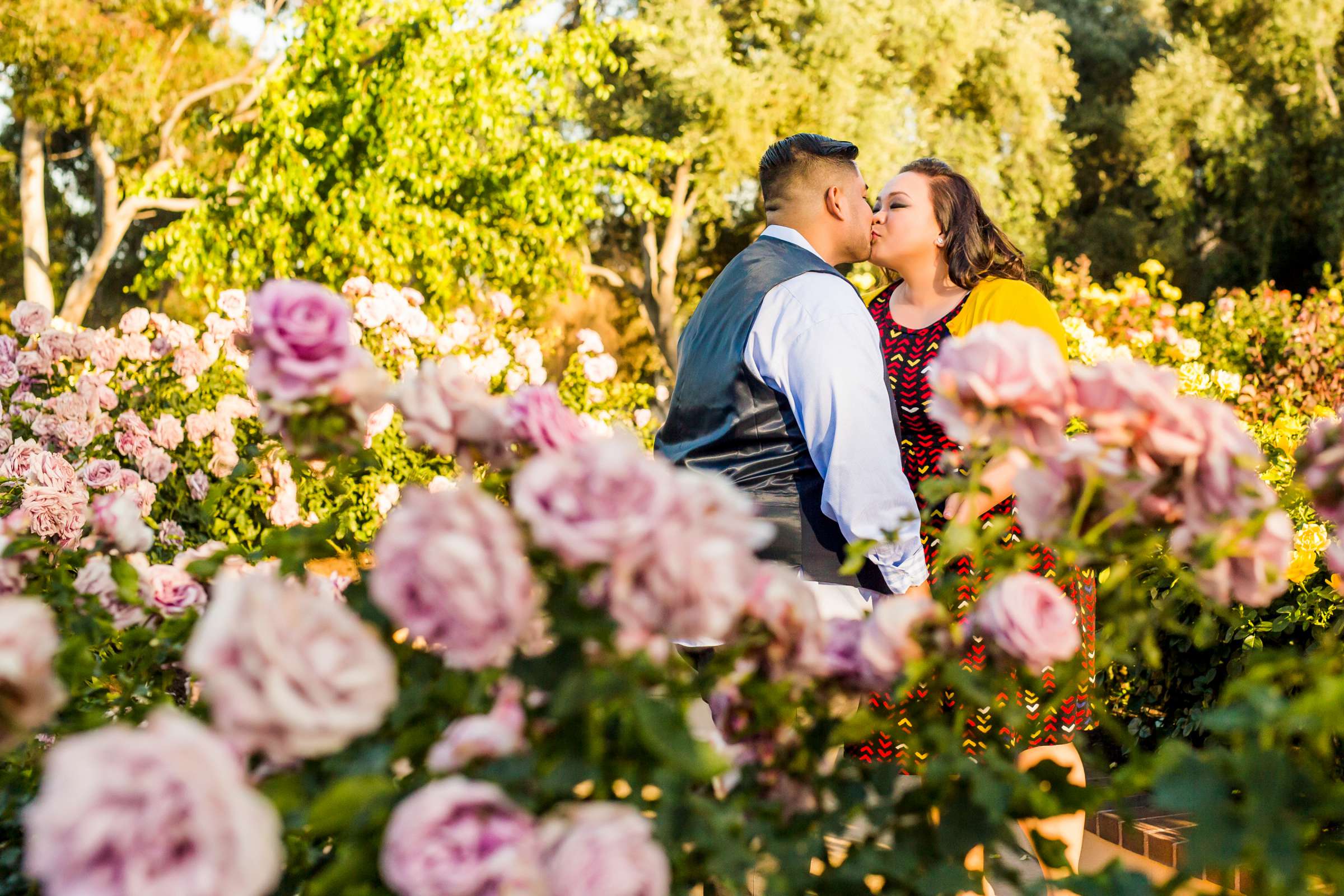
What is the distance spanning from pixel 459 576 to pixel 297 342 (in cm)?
37

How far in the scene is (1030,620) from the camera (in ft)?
3.37

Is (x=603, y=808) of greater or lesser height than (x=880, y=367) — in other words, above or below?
below

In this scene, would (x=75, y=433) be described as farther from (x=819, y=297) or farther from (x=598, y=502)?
(x=598, y=502)

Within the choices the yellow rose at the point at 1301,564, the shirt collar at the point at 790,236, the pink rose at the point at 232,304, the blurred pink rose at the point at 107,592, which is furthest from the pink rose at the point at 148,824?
the pink rose at the point at 232,304

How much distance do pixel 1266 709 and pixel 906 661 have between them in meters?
0.28

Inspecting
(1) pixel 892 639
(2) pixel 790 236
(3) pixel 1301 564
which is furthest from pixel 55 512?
(3) pixel 1301 564

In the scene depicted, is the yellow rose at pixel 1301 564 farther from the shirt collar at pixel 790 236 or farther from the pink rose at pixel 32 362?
the pink rose at pixel 32 362

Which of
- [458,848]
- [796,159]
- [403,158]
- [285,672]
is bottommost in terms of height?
[458,848]

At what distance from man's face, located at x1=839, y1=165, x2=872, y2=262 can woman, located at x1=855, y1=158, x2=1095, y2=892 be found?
233 mm

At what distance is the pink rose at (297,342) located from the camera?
106 centimetres

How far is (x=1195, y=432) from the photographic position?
0.99m

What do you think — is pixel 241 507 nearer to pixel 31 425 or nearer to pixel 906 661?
pixel 31 425

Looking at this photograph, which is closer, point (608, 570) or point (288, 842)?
point (608, 570)

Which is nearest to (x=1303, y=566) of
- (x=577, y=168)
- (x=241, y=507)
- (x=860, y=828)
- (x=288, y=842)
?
(x=860, y=828)
